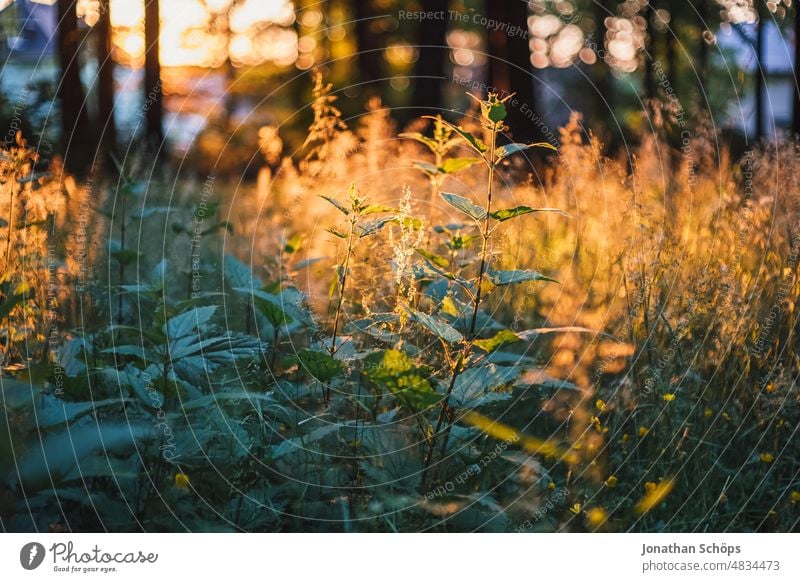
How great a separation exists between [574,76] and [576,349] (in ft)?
64.0

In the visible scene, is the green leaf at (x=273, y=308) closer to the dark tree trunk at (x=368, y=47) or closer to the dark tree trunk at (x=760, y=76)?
the dark tree trunk at (x=760, y=76)

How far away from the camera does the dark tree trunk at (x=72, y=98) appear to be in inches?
236

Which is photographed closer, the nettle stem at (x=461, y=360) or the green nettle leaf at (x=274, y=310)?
the nettle stem at (x=461, y=360)

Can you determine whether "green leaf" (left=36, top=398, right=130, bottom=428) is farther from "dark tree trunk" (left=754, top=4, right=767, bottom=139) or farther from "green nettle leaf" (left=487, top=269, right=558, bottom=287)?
"dark tree trunk" (left=754, top=4, right=767, bottom=139)

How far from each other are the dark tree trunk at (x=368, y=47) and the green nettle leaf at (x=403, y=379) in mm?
11073

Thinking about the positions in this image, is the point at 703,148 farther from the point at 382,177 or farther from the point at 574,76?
the point at 574,76

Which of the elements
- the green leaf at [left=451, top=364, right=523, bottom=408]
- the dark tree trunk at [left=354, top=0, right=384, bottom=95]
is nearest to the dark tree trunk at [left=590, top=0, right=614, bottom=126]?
the dark tree trunk at [left=354, top=0, right=384, bottom=95]

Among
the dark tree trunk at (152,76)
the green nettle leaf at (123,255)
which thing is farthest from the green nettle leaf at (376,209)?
the dark tree trunk at (152,76)

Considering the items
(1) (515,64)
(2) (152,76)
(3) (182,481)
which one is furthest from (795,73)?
(2) (152,76)

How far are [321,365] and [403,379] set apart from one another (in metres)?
0.28

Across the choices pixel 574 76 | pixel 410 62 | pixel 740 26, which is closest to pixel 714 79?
pixel 574 76

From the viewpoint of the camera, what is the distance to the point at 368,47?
13.4 m

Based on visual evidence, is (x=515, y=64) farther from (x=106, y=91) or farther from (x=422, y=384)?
(x=422, y=384)

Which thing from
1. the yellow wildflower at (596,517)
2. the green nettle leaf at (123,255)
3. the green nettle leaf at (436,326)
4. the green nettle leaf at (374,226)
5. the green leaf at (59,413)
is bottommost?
the yellow wildflower at (596,517)
